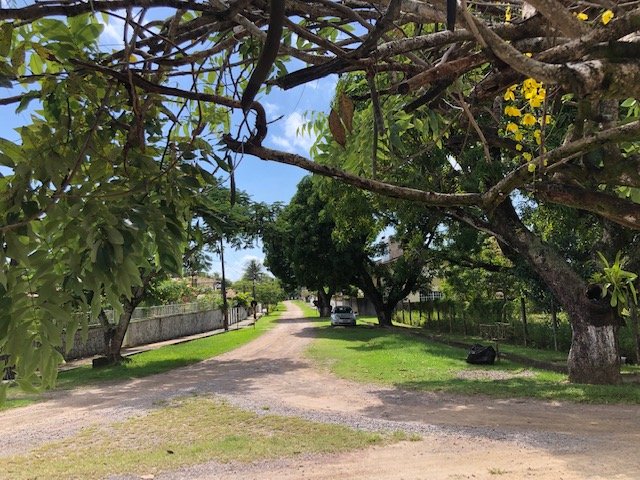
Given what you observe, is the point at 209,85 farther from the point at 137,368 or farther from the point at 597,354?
the point at 137,368

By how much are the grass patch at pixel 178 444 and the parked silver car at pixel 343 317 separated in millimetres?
25322

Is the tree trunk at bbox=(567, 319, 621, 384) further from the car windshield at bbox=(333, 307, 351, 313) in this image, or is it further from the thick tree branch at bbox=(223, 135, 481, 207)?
the car windshield at bbox=(333, 307, 351, 313)

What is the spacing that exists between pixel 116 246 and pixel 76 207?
292 millimetres

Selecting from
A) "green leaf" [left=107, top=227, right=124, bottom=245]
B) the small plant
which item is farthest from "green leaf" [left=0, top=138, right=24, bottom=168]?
the small plant

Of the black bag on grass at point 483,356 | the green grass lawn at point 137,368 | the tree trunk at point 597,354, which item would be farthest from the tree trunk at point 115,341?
the tree trunk at point 597,354

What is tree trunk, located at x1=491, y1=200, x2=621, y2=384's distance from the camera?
418 inches

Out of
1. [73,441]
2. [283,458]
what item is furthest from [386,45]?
[73,441]

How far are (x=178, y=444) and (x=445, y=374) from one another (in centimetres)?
793

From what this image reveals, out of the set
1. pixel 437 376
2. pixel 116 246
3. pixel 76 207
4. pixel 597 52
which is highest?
pixel 597 52

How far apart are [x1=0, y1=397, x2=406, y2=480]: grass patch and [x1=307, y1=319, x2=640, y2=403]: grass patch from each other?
418 centimetres

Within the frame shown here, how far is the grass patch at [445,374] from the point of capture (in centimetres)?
980

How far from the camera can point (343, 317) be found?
34.4 metres

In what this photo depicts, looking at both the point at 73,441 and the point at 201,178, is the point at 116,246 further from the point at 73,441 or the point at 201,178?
the point at 73,441

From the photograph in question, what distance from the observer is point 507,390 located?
34.6 ft
